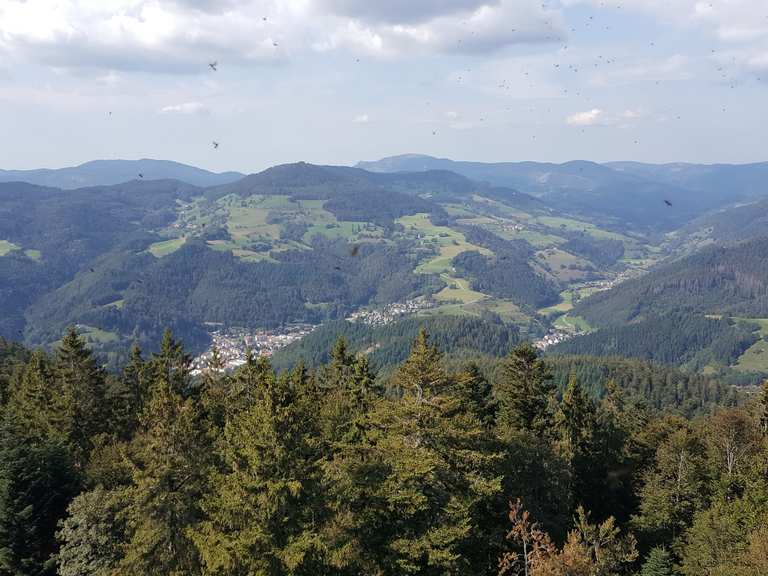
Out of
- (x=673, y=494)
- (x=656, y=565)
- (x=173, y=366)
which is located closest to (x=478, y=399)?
(x=673, y=494)

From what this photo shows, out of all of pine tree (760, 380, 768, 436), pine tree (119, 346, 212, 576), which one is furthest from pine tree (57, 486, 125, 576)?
pine tree (760, 380, 768, 436)

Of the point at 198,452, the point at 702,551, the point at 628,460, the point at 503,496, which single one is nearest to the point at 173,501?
the point at 198,452

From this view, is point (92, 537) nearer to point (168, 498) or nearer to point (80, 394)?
point (168, 498)

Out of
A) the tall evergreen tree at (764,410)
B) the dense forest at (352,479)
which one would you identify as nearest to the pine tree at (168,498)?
the dense forest at (352,479)

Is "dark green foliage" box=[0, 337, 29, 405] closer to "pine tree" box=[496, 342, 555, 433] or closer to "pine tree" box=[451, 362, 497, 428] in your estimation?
"pine tree" box=[451, 362, 497, 428]

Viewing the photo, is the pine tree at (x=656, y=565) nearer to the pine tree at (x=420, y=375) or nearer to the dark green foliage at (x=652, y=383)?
the pine tree at (x=420, y=375)

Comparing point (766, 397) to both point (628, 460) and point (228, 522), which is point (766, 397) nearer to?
point (628, 460)
